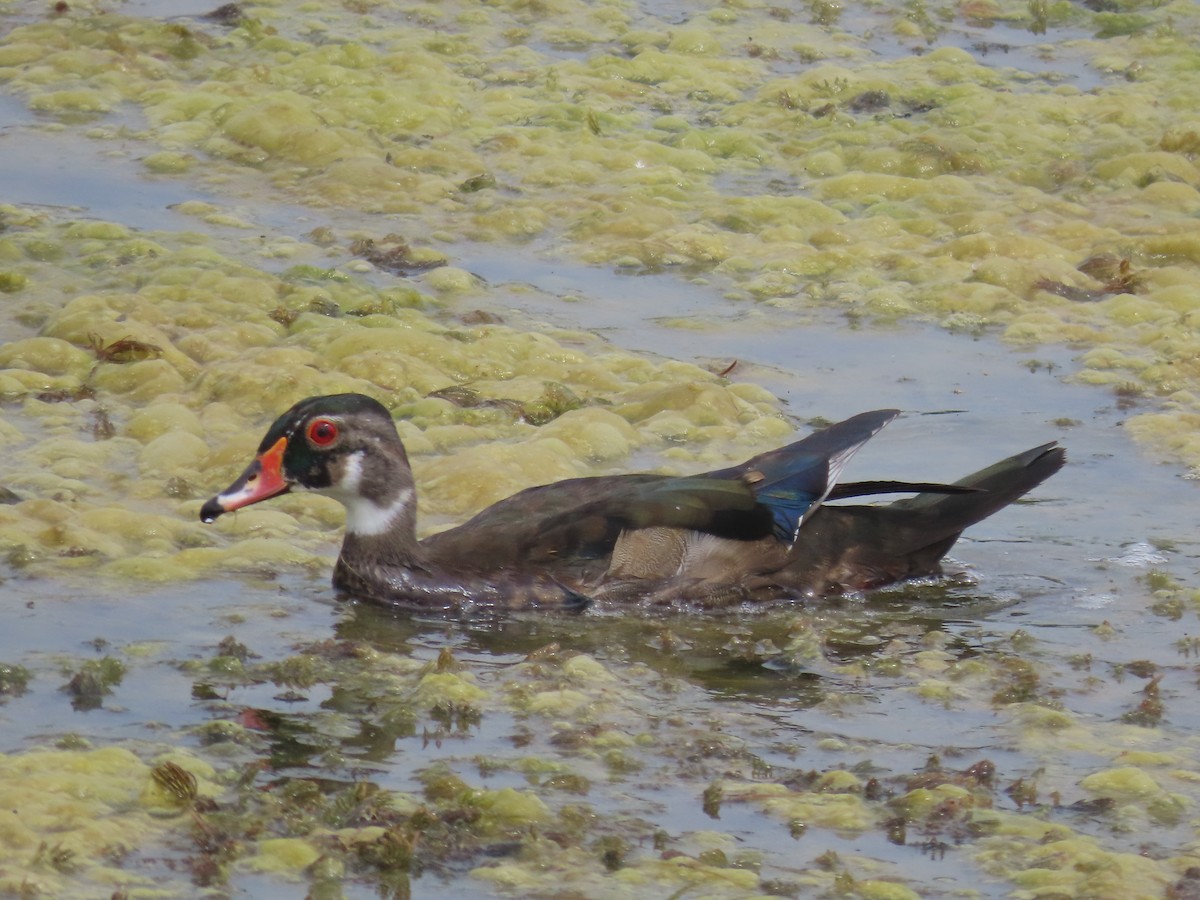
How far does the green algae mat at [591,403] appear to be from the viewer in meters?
5.04

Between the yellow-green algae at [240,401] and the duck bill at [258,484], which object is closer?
the duck bill at [258,484]

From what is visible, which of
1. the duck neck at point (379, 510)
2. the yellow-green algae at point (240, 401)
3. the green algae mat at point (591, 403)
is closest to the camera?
the green algae mat at point (591, 403)

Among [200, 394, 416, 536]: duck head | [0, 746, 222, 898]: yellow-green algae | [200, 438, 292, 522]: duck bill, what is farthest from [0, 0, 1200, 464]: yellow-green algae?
A: [0, 746, 222, 898]: yellow-green algae

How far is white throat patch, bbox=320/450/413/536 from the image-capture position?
22.7ft

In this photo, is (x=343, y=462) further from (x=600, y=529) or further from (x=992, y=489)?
(x=992, y=489)

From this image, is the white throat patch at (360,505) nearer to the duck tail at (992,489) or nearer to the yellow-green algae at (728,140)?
the duck tail at (992,489)

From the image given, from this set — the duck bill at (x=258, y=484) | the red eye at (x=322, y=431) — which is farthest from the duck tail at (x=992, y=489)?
the duck bill at (x=258, y=484)

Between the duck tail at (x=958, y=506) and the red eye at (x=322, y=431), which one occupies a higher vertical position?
the red eye at (x=322, y=431)

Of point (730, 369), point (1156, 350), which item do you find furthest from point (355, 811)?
point (1156, 350)

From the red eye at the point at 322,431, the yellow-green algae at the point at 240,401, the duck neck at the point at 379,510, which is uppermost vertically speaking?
the red eye at the point at 322,431

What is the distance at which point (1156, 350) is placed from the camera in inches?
365

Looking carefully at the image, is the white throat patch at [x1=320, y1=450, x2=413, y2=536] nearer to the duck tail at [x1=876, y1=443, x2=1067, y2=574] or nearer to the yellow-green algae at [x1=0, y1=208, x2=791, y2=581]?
the yellow-green algae at [x1=0, y1=208, x2=791, y2=581]

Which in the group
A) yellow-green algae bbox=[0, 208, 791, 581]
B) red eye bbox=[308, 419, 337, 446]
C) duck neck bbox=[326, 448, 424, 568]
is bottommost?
yellow-green algae bbox=[0, 208, 791, 581]

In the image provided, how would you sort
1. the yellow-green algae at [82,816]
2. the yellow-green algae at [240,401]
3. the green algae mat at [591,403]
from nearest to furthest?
the yellow-green algae at [82,816]
the green algae mat at [591,403]
the yellow-green algae at [240,401]
